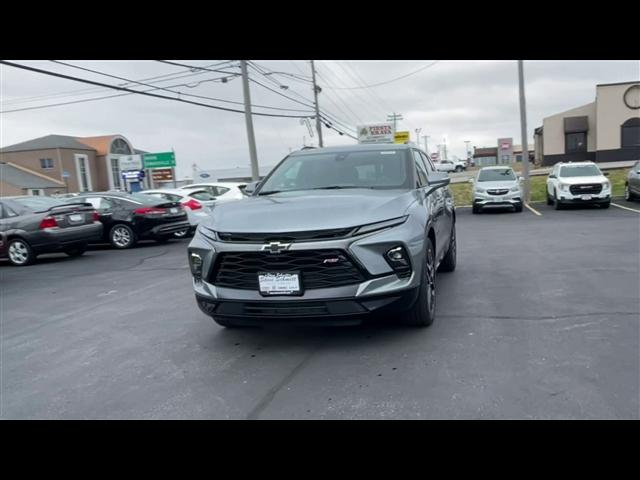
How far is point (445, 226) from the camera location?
630 cm

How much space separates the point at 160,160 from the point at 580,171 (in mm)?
36940

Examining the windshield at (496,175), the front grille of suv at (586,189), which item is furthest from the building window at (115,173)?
the front grille of suv at (586,189)

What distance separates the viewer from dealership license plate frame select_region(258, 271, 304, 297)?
384 cm

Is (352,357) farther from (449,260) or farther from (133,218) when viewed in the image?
(133,218)

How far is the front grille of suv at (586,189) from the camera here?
15.6 metres

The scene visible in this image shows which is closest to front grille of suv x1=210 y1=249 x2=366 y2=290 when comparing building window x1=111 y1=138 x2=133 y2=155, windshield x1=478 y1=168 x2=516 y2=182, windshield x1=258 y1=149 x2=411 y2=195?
windshield x1=258 y1=149 x2=411 y2=195

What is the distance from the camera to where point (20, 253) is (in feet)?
36.3

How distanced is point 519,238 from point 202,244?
27.4 ft

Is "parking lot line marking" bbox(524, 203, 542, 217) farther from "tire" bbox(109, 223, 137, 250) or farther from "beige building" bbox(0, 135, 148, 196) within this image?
"beige building" bbox(0, 135, 148, 196)

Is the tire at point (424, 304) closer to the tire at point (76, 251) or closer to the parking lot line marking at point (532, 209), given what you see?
the tire at point (76, 251)

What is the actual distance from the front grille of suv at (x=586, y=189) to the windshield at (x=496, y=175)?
2.06 meters
